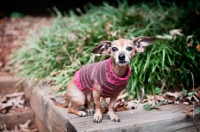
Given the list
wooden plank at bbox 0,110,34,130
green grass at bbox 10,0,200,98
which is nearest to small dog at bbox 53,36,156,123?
green grass at bbox 10,0,200,98

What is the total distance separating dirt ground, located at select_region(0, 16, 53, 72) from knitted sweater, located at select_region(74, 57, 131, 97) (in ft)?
8.32

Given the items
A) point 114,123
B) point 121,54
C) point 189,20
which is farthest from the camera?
point 189,20

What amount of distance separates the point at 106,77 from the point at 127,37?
1.82 meters

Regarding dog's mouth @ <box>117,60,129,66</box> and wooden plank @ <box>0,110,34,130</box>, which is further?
wooden plank @ <box>0,110,34,130</box>

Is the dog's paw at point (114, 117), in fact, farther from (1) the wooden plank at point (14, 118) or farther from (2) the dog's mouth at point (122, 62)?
(1) the wooden plank at point (14, 118)

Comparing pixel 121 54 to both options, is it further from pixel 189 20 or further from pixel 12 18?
pixel 12 18

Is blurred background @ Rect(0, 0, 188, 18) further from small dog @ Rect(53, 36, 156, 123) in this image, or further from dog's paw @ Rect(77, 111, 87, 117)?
dog's paw @ Rect(77, 111, 87, 117)

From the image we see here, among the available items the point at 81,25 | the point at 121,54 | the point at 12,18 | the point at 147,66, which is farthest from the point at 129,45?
the point at 12,18

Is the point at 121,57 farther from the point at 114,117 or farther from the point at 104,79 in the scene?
the point at 114,117

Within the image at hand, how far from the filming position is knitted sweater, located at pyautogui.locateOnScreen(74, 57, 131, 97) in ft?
8.93

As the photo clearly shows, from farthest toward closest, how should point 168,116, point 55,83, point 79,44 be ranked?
point 79,44
point 55,83
point 168,116

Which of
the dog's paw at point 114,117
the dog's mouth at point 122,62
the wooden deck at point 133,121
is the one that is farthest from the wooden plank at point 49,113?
the dog's mouth at point 122,62

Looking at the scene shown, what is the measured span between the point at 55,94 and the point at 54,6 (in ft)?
16.0

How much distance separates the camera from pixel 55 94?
12.3ft
